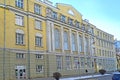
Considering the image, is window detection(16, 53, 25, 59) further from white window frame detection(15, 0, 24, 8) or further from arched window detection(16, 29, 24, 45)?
white window frame detection(15, 0, 24, 8)

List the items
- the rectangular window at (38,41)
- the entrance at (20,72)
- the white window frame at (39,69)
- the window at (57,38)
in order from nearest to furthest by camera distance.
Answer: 1. the entrance at (20,72)
2. the white window frame at (39,69)
3. the rectangular window at (38,41)
4. the window at (57,38)

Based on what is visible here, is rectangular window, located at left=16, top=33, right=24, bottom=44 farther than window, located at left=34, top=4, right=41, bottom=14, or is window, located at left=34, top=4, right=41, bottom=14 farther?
window, located at left=34, top=4, right=41, bottom=14

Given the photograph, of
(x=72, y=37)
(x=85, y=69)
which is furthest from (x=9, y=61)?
(x=85, y=69)

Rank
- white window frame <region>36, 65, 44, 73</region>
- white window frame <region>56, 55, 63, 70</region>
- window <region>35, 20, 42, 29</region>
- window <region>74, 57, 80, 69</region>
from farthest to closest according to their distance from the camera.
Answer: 1. window <region>74, 57, 80, 69</region>
2. white window frame <region>56, 55, 63, 70</region>
3. window <region>35, 20, 42, 29</region>
4. white window frame <region>36, 65, 44, 73</region>

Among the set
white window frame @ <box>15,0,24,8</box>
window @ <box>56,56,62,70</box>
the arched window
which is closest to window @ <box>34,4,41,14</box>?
white window frame @ <box>15,0,24,8</box>

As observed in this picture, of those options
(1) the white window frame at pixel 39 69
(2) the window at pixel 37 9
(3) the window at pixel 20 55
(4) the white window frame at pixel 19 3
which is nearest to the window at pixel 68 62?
(1) the white window frame at pixel 39 69

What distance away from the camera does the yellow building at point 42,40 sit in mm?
39375

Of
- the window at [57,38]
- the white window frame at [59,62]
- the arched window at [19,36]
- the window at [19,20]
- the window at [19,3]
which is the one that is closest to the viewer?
the arched window at [19,36]

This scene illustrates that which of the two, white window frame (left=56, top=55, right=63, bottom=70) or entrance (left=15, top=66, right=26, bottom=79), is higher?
white window frame (left=56, top=55, right=63, bottom=70)

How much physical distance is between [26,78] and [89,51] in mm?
31820

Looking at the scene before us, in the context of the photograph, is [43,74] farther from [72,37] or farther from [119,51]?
[119,51]

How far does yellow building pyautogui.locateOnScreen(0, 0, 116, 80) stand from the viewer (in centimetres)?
3938

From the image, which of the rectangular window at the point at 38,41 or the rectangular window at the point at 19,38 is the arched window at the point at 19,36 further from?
the rectangular window at the point at 38,41

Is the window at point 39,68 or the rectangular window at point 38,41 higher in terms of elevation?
the rectangular window at point 38,41
